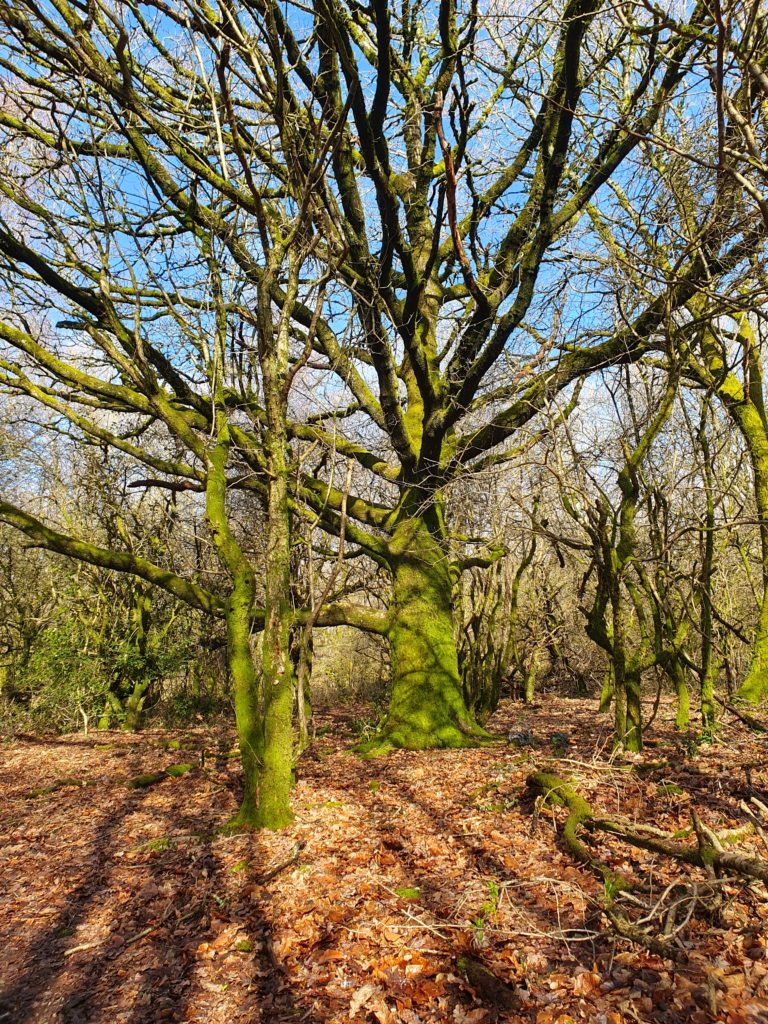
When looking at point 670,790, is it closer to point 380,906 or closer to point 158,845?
point 380,906

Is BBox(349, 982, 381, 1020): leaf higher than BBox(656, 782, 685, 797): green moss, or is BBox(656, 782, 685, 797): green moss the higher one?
BBox(656, 782, 685, 797): green moss

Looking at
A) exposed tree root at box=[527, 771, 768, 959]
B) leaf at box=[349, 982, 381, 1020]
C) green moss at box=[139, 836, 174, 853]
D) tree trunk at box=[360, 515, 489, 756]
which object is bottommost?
leaf at box=[349, 982, 381, 1020]

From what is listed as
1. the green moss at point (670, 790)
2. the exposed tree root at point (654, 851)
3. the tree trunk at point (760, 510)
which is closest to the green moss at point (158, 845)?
the exposed tree root at point (654, 851)

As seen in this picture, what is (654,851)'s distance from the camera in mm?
3535

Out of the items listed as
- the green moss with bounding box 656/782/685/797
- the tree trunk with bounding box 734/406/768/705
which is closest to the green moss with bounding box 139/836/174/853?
the green moss with bounding box 656/782/685/797

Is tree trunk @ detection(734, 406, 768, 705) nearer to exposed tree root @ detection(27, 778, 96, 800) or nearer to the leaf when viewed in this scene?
the leaf

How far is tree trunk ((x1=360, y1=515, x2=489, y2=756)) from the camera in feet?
25.2

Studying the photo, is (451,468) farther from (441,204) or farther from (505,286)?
(441,204)

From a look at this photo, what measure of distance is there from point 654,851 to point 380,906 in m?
1.71

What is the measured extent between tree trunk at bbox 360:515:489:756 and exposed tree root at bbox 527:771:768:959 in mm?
3218

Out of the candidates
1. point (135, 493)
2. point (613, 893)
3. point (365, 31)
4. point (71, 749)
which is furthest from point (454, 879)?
point (135, 493)

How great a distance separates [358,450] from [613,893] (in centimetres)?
676

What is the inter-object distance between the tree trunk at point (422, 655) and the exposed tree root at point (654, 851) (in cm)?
322

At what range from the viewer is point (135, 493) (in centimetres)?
1246
